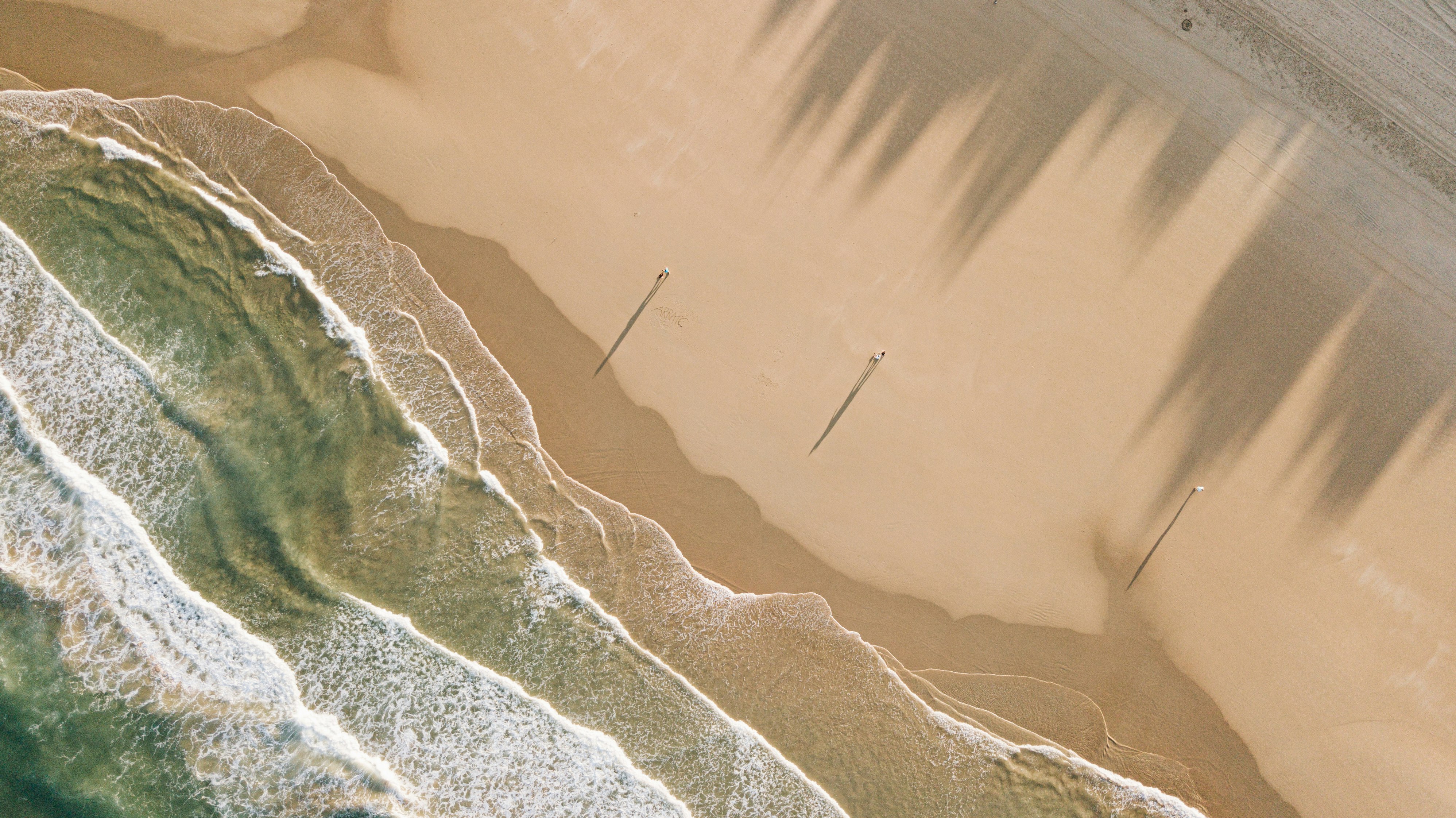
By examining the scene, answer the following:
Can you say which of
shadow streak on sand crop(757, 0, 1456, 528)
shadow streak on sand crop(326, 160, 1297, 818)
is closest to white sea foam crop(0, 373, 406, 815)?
shadow streak on sand crop(326, 160, 1297, 818)

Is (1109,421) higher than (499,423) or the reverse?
higher

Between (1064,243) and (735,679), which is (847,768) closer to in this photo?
(735,679)

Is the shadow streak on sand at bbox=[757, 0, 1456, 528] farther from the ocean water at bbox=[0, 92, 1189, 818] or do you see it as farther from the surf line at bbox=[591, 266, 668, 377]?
the ocean water at bbox=[0, 92, 1189, 818]

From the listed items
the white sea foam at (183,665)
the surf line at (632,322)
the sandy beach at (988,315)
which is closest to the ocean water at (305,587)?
the white sea foam at (183,665)

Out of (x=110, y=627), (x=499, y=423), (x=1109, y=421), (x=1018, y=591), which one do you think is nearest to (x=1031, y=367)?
(x=1109, y=421)

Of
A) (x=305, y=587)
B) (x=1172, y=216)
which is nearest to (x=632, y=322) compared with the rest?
(x=305, y=587)

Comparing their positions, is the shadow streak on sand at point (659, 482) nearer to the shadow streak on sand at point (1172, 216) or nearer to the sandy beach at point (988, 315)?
the sandy beach at point (988, 315)
